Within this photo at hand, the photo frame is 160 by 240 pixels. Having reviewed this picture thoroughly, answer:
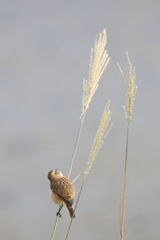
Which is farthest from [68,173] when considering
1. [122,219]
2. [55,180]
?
[122,219]

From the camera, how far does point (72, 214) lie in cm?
210

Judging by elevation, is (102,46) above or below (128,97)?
above

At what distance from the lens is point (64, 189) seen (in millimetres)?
2113

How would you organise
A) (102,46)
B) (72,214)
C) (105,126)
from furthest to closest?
(102,46) < (105,126) < (72,214)

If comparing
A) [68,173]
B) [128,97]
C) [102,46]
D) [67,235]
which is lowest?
[67,235]

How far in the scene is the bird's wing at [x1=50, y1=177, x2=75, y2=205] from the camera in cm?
211

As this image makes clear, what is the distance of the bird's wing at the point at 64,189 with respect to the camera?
2.11 meters

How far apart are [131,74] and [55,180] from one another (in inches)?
29.4

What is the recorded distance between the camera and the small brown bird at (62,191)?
211 cm

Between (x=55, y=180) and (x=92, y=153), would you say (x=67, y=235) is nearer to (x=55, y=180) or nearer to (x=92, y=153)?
(x=55, y=180)

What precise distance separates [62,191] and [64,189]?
0.05 ft

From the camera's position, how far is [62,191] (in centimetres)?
212

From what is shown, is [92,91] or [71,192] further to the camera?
[92,91]

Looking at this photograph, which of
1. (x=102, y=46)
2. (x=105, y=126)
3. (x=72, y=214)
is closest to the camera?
(x=72, y=214)
